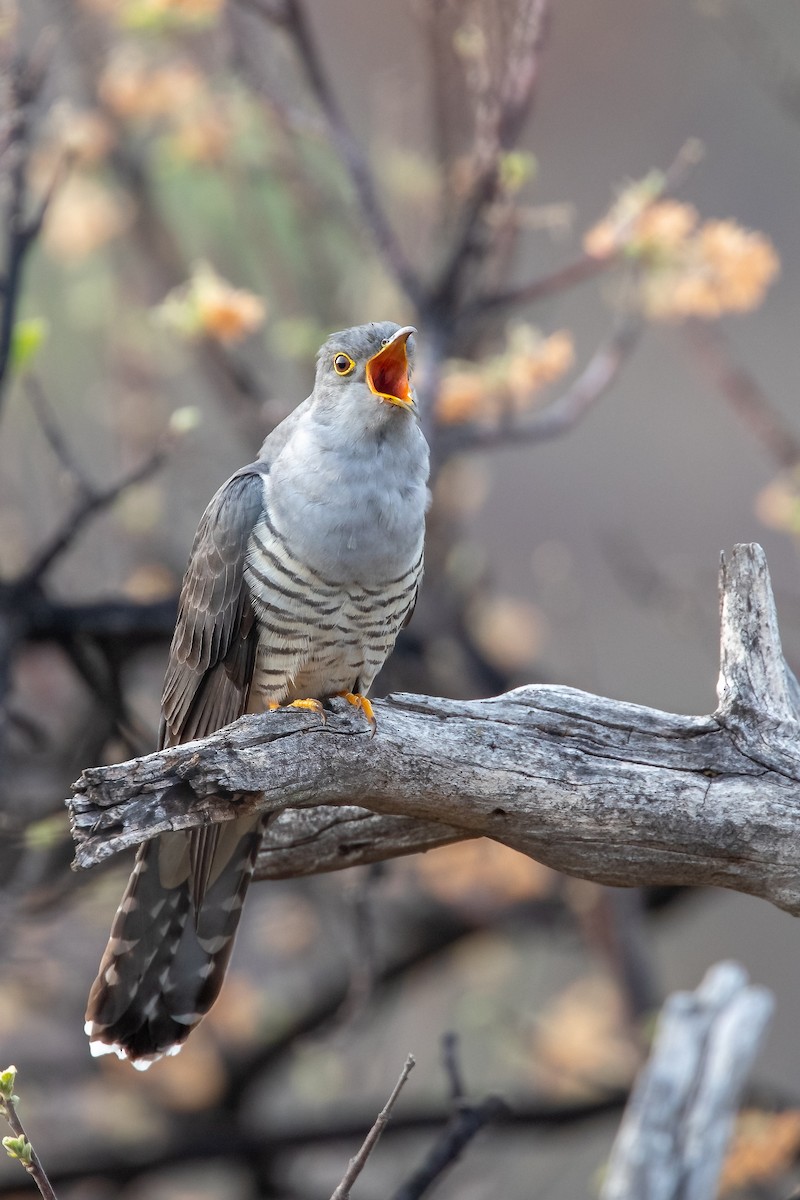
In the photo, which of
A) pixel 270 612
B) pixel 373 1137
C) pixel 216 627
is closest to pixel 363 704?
pixel 270 612

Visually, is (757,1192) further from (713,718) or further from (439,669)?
(713,718)

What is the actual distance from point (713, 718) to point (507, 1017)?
2459mm

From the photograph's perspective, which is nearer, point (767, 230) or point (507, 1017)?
point (507, 1017)

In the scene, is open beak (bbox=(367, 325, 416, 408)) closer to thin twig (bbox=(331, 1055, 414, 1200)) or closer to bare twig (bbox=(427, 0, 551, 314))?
bare twig (bbox=(427, 0, 551, 314))

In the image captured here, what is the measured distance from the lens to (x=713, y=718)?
206 centimetres

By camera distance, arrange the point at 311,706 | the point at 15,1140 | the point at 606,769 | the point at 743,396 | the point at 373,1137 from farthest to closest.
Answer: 1. the point at 743,396
2. the point at 311,706
3. the point at 606,769
4. the point at 373,1137
5. the point at 15,1140

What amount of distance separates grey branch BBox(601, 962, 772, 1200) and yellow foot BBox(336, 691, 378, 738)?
1212 millimetres

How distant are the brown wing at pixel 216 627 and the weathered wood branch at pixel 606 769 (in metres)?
0.30

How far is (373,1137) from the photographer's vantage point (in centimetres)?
144

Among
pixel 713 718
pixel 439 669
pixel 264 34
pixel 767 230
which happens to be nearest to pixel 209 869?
pixel 713 718

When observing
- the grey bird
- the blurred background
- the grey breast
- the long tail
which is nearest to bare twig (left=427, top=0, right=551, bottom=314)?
the blurred background

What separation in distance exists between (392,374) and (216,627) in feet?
1.90

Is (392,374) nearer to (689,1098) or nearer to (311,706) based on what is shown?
(311,706)

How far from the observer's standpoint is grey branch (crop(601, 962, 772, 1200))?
2609 millimetres
